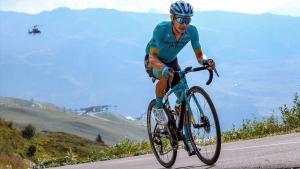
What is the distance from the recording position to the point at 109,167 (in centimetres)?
1245

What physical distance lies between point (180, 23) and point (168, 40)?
1.33ft

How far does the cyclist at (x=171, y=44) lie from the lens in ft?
27.8

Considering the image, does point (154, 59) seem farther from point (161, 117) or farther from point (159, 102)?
point (161, 117)

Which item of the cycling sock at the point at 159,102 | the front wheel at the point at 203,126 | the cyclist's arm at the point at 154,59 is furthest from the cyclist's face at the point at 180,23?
the cycling sock at the point at 159,102

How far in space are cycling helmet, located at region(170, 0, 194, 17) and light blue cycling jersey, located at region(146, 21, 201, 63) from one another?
1.17 feet

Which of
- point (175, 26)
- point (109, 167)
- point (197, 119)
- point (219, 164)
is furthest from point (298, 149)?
point (109, 167)

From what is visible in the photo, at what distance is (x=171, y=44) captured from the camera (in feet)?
29.1

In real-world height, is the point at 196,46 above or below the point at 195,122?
above

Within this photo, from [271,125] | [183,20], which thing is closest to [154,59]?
[183,20]

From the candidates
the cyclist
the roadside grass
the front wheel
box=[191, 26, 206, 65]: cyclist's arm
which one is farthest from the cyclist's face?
the roadside grass

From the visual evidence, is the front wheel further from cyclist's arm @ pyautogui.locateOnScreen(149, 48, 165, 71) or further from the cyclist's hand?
cyclist's arm @ pyautogui.locateOnScreen(149, 48, 165, 71)

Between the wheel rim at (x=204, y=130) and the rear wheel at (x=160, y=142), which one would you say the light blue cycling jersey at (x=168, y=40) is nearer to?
the wheel rim at (x=204, y=130)

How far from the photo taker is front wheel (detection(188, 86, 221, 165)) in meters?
8.06

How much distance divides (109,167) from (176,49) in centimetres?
425
